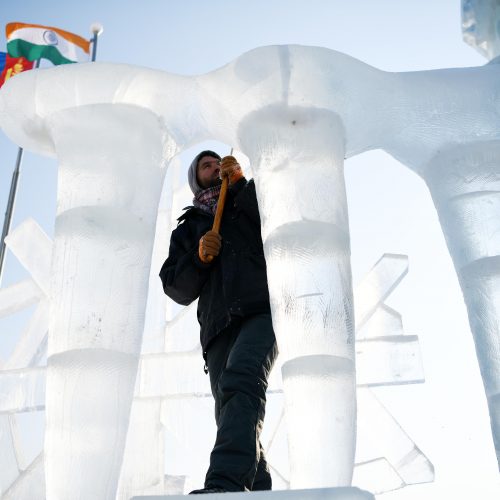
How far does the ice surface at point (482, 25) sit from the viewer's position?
262 cm

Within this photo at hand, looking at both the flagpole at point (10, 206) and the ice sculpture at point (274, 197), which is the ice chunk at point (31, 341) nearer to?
the flagpole at point (10, 206)

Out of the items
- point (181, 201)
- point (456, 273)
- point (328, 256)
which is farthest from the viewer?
point (181, 201)

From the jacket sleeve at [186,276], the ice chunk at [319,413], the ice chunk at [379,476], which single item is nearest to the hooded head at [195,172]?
the jacket sleeve at [186,276]

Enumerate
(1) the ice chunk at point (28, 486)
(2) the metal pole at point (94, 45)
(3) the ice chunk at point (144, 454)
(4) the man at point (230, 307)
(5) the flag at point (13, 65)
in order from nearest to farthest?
(4) the man at point (230, 307) → (3) the ice chunk at point (144, 454) → (1) the ice chunk at point (28, 486) → (5) the flag at point (13, 65) → (2) the metal pole at point (94, 45)

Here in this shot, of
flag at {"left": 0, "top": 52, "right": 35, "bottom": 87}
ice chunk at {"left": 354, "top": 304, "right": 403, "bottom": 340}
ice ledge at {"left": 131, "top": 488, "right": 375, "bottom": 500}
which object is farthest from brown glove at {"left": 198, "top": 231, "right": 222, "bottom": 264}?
flag at {"left": 0, "top": 52, "right": 35, "bottom": 87}

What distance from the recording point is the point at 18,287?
15.0ft

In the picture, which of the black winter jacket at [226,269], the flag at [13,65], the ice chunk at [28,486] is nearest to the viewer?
the black winter jacket at [226,269]

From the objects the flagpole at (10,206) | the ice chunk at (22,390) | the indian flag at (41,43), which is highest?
the indian flag at (41,43)

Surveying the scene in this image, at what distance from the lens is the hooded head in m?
2.83

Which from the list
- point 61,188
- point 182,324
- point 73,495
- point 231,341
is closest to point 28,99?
point 61,188

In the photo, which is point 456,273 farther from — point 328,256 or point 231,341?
point 231,341

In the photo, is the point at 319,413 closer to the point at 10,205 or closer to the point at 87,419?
the point at 87,419

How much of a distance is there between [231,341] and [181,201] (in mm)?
2533

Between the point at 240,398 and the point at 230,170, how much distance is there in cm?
94
